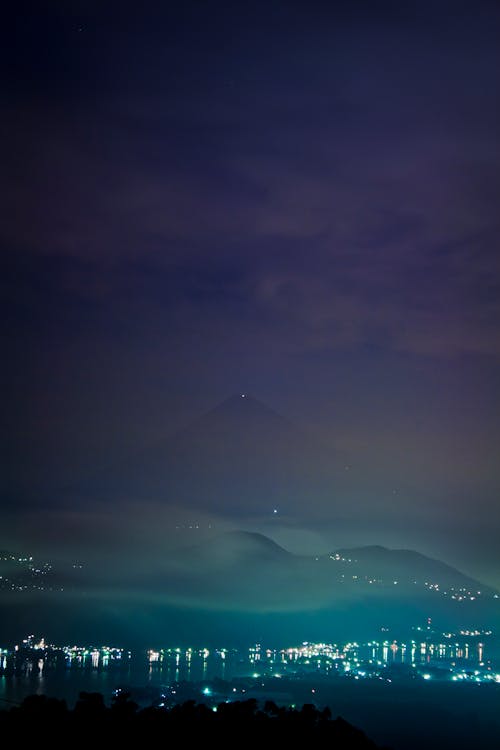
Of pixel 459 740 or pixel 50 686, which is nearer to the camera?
pixel 459 740

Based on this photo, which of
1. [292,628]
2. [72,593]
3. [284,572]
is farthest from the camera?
[284,572]

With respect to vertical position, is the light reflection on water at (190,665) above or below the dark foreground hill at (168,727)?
below

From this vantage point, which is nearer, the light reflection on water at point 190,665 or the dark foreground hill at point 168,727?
the dark foreground hill at point 168,727

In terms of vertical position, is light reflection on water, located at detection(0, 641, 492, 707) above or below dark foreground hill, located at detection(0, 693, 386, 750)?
below

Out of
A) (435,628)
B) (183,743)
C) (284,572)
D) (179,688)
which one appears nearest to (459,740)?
(179,688)

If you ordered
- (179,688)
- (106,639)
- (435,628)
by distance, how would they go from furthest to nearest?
(435,628) → (106,639) → (179,688)

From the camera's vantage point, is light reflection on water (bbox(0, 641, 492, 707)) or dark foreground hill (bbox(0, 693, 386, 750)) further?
light reflection on water (bbox(0, 641, 492, 707))

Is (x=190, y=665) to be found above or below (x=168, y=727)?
below

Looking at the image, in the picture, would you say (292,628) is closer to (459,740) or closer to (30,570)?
(30,570)

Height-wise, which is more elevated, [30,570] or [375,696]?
[30,570]

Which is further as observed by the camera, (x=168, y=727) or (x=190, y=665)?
(x=190, y=665)
